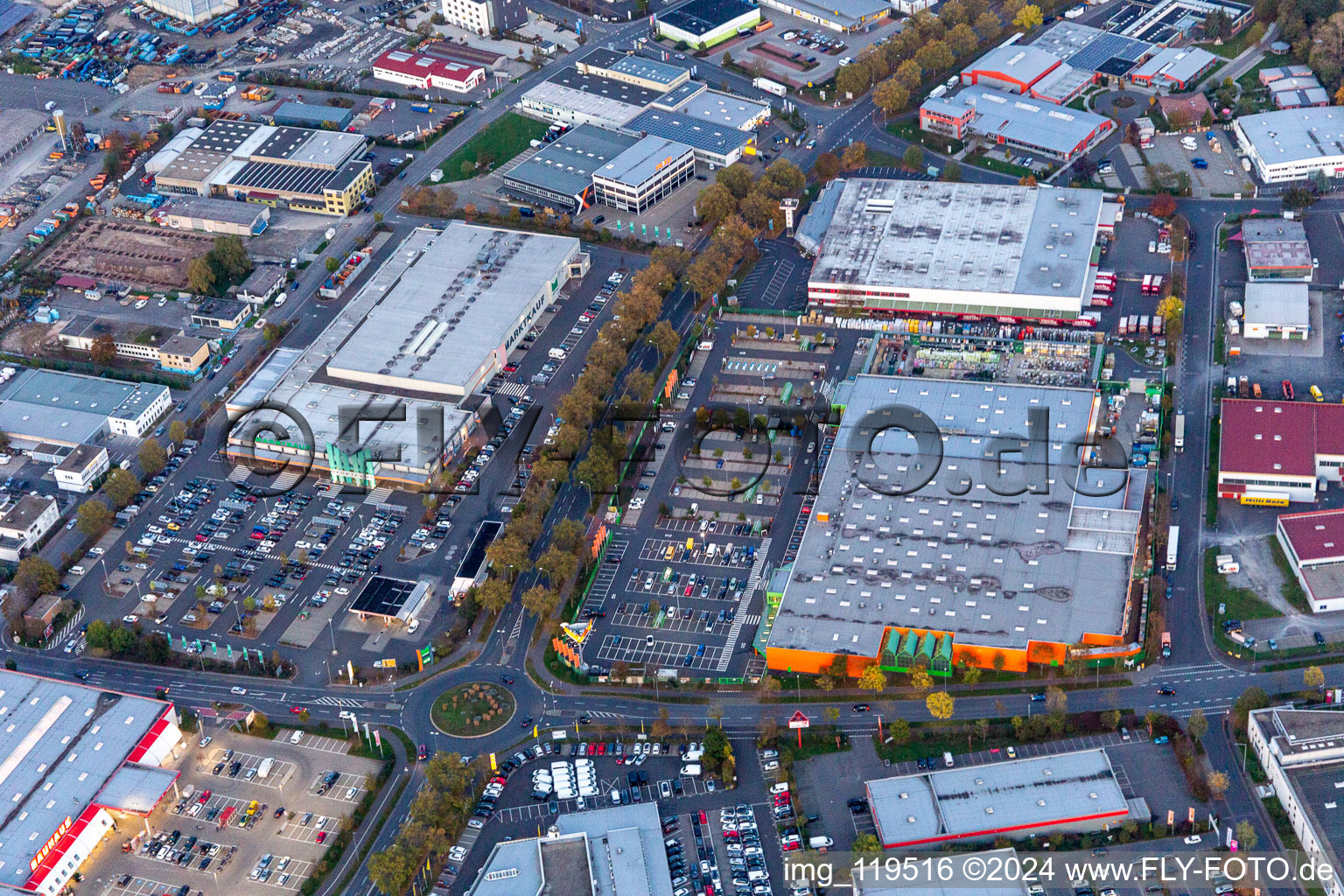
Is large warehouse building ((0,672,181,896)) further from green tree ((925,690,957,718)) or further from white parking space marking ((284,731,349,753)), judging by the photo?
green tree ((925,690,957,718))

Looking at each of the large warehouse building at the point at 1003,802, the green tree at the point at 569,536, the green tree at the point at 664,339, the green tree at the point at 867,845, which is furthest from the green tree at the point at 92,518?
the green tree at the point at 867,845

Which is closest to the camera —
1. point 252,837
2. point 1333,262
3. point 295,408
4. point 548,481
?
point 252,837

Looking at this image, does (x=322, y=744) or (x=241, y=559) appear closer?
(x=322, y=744)

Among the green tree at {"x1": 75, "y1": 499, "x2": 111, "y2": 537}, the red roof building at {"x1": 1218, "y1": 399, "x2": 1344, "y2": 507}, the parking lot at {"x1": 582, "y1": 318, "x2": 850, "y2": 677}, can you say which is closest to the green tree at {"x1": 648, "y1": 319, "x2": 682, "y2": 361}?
the parking lot at {"x1": 582, "y1": 318, "x2": 850, "y2": 677}

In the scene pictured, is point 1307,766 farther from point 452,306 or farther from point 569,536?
point 452,306

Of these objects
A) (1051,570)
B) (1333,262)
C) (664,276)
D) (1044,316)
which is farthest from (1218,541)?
(664,276)

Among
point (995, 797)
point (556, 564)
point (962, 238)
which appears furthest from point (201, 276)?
point (995, 797)

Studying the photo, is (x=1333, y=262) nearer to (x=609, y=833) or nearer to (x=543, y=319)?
(x=543, y=319)
